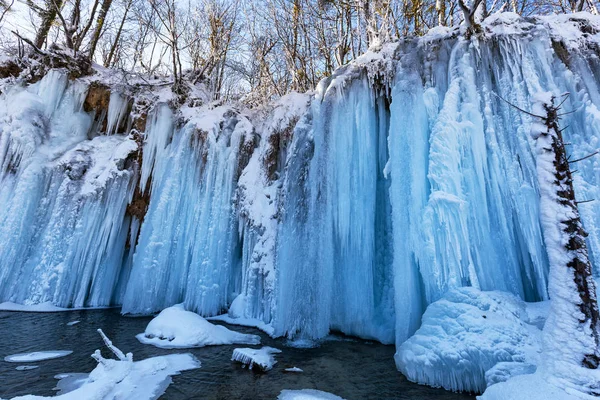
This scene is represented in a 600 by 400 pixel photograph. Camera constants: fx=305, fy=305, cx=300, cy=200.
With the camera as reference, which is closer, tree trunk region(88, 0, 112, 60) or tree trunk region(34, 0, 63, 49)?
tree trunk region(34, 0, 63, 49)

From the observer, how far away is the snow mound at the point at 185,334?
5629 millimetres

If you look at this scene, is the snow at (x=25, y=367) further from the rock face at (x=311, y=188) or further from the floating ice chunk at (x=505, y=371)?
the floating ice chunk at (x=505, y=371)

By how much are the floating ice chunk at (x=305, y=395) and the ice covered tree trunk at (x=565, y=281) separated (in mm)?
2272

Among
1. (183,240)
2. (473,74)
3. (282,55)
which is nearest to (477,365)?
(473,74)

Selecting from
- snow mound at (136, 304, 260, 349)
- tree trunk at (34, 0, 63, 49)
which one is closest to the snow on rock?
snow mound at (136, 304, 260, 349)

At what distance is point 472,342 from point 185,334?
4799 mm

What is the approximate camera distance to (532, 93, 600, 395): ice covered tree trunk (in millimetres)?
2895

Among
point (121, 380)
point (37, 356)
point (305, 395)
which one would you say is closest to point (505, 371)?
point (305, 395)

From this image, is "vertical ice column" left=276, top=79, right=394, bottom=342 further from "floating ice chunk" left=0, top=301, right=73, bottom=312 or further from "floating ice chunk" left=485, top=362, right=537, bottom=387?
"floating ice chunk" left=0, top=301, right=73, bottom=312

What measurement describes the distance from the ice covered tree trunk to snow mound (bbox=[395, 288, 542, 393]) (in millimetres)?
462

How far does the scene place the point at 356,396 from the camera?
3.63 metres

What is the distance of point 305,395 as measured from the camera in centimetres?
361

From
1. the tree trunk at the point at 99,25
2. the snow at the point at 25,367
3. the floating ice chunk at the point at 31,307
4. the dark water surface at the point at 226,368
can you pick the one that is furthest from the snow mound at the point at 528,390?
the tree trunk at the point at 99,25

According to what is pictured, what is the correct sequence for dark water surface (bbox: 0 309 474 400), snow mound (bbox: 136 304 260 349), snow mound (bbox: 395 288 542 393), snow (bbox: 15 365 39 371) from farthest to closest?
snow mound (bbox: 136 304 260 349) < snow (bbox: 15 365 39 371) < dark water surface (bbox: 0 309 474 400) < snow mound (bbox: 395 288 542 393)
